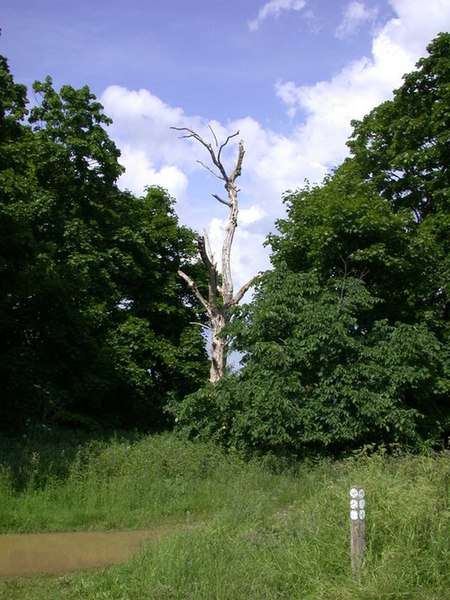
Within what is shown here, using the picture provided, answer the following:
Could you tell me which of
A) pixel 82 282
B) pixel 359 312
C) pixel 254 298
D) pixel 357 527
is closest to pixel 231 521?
pixel 357 527

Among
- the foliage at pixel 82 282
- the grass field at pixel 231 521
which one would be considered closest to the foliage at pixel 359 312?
the grass field at pixel 231 521

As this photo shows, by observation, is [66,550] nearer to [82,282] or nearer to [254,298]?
[254,298]

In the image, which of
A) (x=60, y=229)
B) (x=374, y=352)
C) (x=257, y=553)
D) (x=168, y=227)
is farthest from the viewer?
(x=168, y=227)

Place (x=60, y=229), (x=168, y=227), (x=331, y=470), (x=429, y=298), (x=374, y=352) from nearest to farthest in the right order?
(x=331, y=470) < (x=374, y=352) < (x=429, y=298) < (x=60, y=229) < (x=168, y=227)

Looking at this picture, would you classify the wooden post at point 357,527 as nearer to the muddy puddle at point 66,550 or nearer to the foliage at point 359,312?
the muddy puddle at point 66,550

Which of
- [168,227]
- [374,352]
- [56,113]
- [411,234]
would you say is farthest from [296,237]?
[56,113]

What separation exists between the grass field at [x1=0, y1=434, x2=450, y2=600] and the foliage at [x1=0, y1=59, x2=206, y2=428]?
16.8 feet

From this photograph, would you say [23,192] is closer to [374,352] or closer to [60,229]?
[60,229]

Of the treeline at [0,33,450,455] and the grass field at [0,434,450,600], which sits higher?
the treeline at [0,33,450,455]

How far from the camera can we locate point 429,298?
18250mm

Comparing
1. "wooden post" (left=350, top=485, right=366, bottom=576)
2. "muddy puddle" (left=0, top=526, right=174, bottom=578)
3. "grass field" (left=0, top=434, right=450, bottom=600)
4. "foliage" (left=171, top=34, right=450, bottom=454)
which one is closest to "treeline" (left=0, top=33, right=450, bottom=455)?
"foliage" (left=171, top=34, right=450, bottom=454)

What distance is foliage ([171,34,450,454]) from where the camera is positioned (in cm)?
1368

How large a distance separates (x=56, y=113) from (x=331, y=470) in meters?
14.9

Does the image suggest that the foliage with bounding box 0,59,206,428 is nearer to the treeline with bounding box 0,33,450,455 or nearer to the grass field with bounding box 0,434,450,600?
the treeline with bounding box 0,33,450,455
